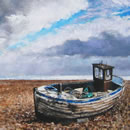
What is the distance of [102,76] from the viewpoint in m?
17.7

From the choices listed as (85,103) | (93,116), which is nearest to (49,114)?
(85,103)

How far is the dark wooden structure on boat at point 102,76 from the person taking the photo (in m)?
17.5

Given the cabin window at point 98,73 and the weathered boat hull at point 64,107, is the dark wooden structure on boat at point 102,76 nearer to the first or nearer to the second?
the cabin window at point 98,73

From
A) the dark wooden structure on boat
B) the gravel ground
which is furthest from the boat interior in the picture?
the gravel ground

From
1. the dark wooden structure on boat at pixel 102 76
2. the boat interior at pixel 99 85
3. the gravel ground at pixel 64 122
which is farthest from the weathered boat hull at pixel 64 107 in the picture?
the dark wooden structure on boat at pixel 102 76

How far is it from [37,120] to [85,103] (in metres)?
4.42

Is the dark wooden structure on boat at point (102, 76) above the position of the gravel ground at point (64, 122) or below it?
above

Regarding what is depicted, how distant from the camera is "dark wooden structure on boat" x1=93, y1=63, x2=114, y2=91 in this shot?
17.5 m

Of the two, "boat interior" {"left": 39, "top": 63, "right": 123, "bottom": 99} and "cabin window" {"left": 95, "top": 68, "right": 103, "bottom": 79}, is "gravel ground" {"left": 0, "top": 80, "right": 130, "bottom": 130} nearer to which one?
"boat interior" {"left": 39, "top": 63, "right": 123, "bottom": 99}

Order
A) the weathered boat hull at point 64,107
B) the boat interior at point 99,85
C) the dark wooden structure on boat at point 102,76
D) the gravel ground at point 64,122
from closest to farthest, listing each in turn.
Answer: the weathered boat hull at point 64,107 < the gravel ground at point 64,122 < the boat interior at point 99,85 < the dark wooden structure on boat at point 102,76

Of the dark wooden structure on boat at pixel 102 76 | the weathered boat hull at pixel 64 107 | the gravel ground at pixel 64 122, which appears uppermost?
the dark wooden structure on boat at pixel 102 76

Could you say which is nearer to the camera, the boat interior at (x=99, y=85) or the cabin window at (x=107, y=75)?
the boat interior at (x=99, y=85)

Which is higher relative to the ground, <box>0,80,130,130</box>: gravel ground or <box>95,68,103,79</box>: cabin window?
<box>95,68,103,79</box>: cabin window

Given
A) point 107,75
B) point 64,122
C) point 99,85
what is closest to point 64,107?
point 64,122
